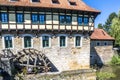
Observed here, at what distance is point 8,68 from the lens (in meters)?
19.1

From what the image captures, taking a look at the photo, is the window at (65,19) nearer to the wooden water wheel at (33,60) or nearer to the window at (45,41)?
the window at (45,41)

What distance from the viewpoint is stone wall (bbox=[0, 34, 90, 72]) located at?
80.8ft

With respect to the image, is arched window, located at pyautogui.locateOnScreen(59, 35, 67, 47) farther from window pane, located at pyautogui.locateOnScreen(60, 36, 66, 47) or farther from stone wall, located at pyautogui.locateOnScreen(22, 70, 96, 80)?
stone wall, located at pyautogui.locateOnScreen(22, 70, 96, 80)

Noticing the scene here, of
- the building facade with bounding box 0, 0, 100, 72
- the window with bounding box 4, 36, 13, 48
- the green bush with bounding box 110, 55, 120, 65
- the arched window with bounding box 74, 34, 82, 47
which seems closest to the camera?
the building facade with bounding box 0, 0, 100, 72

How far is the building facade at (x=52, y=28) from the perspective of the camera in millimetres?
22394

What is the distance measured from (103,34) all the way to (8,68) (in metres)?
23.3

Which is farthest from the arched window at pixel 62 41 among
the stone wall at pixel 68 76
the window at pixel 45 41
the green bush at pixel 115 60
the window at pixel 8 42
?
the green bush at pixel 115 60

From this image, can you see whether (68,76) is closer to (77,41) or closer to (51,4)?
(77,41)

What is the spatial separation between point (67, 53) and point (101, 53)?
1214 centimetres

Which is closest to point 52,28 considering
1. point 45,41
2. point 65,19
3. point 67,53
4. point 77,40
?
point 45,41

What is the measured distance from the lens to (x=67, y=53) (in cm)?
2591

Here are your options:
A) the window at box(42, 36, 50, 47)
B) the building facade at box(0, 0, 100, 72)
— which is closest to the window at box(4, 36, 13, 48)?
the building facade at box(0, 0, 100, 72)

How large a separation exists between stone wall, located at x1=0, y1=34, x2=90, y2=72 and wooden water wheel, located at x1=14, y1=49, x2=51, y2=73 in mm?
680

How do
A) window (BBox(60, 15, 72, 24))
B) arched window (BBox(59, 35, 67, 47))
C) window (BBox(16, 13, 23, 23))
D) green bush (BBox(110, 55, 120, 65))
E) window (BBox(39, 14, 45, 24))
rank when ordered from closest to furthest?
window (BBox(16, 13, 23, 23)) → window (BBox(39, 14, 45, 24)) → window (BBox(60, 15, 72, 24)) → arched window (BBox(59, 35, 67, 47)) → green bush (BBox(110, 55, 120, 65))
